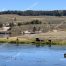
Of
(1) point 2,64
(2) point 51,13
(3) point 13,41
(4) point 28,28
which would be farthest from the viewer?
(2) point 51,13

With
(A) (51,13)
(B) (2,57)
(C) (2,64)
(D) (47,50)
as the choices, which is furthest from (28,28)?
(A) (51,13)

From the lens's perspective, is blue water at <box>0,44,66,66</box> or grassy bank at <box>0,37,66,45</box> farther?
grassy bank at <box>0,37,66,45</box>

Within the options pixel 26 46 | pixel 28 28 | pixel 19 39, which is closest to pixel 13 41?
Result: pixel 19 39

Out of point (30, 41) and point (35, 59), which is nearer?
point (35, 59)

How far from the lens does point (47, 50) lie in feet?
191

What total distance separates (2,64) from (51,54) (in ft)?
38.2

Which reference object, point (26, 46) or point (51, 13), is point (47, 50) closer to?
point (26, 46)

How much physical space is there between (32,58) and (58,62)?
4.43m

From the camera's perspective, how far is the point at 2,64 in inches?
1683

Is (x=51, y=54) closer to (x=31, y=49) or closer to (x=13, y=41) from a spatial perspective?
(x=31, y=49)

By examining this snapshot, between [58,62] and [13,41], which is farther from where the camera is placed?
[13,41]

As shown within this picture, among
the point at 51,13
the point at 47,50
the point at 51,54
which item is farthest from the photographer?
the point at 51,13

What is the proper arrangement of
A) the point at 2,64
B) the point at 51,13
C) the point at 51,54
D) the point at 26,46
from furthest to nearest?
the point at 51,13
the point at 26,46
the point at 51,54
the point at 2,64

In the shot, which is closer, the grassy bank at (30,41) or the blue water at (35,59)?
the blue water at (35,59)
